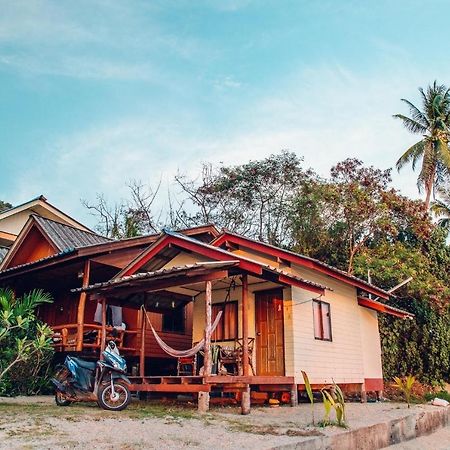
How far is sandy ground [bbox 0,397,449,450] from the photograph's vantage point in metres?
5.80

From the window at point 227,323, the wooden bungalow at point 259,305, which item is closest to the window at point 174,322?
the wooden bungalow at point 259,305

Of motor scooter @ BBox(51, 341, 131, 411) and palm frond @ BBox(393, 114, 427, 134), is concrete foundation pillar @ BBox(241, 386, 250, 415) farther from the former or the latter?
palm frond @ BBox(393, 114, 427, 134)

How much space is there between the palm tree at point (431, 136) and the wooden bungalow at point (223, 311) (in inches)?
537

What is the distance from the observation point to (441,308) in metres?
19.0

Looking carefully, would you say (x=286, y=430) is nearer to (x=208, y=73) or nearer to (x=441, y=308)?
(x=208, y=73)

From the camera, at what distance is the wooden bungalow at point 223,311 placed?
31.7 ft

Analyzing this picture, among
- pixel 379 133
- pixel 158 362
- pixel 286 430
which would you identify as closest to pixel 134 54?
pixel 379 133

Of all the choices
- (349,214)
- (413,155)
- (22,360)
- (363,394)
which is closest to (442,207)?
(413,155)

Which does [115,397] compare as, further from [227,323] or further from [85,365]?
[227,323]

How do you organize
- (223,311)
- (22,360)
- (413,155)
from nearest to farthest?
(22,360) → (223,311) → (413,155)

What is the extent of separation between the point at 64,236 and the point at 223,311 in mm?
6435

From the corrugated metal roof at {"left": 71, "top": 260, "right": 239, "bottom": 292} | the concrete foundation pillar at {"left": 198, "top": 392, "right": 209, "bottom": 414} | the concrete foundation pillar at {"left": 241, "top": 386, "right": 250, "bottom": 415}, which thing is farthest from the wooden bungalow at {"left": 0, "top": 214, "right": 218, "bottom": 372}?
the concrete foundation pillar at {"left": 241, "top": 386, "right": 250, "bottom": 415}

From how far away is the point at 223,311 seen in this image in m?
12.5

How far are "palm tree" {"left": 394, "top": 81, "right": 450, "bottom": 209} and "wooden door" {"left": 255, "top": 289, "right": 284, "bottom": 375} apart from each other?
53.7 ft
